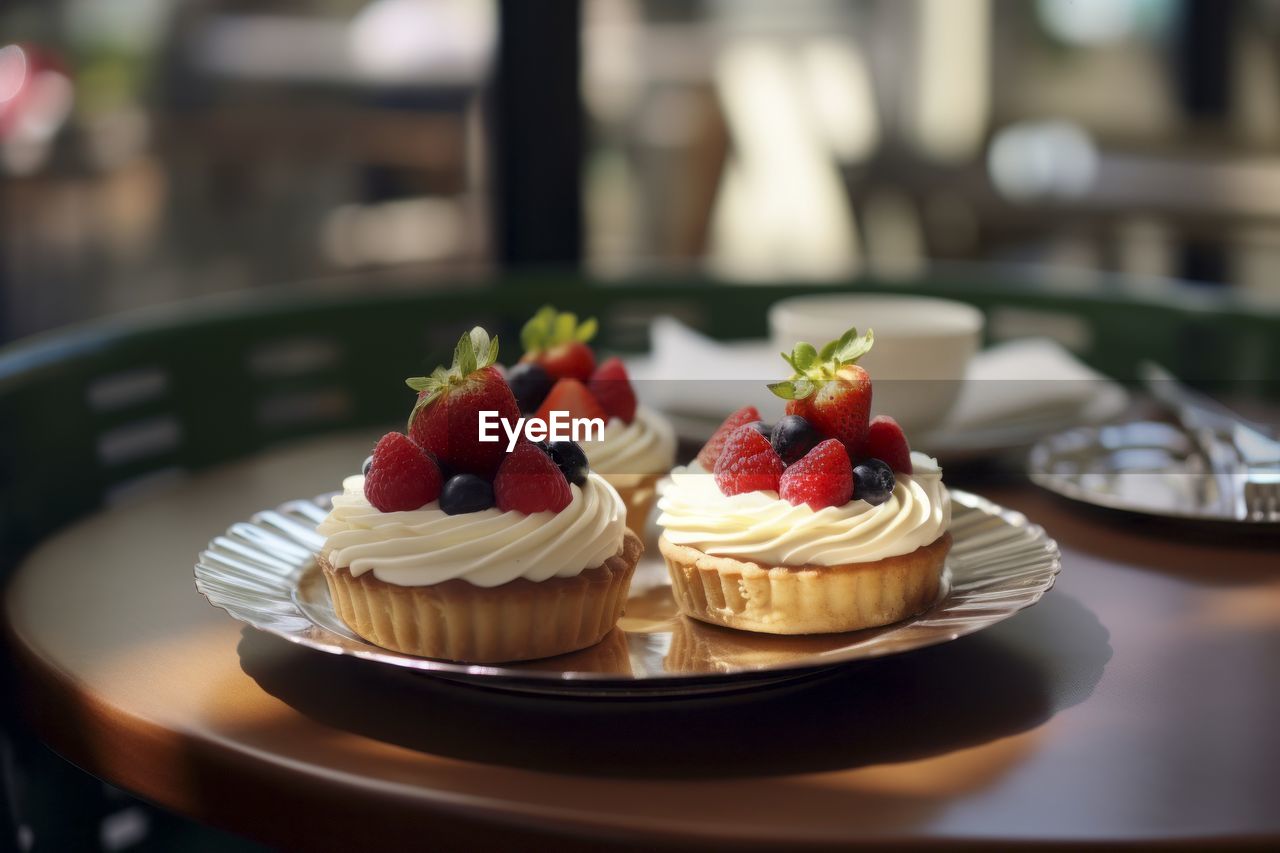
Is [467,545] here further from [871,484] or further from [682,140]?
[682,140]

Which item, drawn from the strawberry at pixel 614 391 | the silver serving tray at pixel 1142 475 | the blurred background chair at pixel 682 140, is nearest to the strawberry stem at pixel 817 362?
the strawberry at pixel 614 391

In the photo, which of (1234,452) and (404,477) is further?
(1234,452)

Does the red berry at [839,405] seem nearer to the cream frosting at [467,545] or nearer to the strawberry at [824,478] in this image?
the strawberry at [824,478]

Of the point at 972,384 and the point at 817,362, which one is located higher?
the point at 817,362

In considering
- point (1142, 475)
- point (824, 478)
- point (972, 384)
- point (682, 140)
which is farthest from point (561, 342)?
point (682, 140)

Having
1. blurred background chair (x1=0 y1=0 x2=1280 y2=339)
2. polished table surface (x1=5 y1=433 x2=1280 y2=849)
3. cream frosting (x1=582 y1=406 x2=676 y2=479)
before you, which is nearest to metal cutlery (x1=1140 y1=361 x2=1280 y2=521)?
polished table surface (x1=5 y1=433 x2=1280 y2=849)

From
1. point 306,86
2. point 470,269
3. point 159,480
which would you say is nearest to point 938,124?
point 470,269

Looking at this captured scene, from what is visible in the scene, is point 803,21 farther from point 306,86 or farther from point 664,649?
point 664,649
